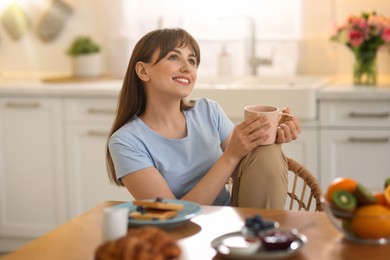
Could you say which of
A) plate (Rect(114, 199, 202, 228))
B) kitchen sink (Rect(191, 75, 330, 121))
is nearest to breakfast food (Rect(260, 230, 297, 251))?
plate (Rect(114, 199, 202, 228))

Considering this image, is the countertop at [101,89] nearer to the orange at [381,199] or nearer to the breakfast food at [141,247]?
the orange at [381,199]

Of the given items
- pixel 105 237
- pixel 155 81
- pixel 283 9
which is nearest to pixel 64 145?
pixel 283 9

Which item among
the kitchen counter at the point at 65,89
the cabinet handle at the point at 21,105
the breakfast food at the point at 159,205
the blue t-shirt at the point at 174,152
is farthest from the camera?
the cabinet handle at the point at 21,105

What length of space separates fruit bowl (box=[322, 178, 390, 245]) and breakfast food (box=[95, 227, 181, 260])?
34 cm

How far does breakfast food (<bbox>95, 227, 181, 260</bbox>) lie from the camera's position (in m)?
1.41

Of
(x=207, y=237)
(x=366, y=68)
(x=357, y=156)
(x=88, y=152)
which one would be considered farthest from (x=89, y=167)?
(x=207, y=237)

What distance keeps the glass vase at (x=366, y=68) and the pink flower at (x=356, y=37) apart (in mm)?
79

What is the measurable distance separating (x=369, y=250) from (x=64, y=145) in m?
2.63

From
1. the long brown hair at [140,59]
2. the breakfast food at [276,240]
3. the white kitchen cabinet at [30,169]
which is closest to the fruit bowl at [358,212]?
the breakfast food at [276,240]

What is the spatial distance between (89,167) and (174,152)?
173 cm

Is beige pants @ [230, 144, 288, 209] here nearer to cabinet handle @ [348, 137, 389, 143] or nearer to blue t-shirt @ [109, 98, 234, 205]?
blue t-shirt @ [109, 98, 234, 205]

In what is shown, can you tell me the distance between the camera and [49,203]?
4.12 m

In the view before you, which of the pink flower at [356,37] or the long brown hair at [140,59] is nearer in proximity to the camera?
the long brown hair at [140,59]

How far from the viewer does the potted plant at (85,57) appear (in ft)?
14.2
